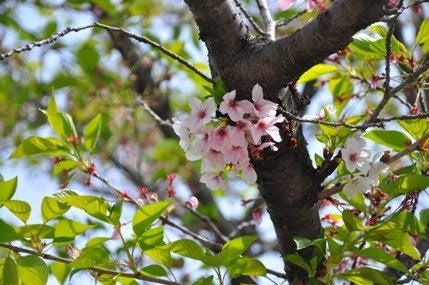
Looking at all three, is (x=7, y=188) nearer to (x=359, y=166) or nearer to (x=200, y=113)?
(x=200, y=113)

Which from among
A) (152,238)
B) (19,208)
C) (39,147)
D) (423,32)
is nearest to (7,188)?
(19,208)

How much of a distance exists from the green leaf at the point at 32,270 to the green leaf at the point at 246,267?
328 mm

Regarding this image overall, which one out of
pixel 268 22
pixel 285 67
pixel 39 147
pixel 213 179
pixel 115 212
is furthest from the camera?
pixel 39 147

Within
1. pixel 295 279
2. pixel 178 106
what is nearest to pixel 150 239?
pixel 295 279

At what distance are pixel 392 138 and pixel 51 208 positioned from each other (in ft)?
2.23

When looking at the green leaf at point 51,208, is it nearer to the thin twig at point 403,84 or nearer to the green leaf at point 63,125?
the green leaf at point 63,125

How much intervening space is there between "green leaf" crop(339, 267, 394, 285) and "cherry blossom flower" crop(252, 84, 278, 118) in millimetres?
326

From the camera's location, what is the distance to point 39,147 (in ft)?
5.53

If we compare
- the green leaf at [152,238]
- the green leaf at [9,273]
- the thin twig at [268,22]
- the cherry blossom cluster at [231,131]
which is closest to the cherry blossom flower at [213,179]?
the cherry blossom cluster at [231,131]

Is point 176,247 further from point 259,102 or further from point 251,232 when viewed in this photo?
point 251,232

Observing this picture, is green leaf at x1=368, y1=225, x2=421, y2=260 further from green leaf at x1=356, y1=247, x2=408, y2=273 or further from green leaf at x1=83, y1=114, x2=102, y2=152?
green leaf at x1=83, y1=114, x2=102, y2=152

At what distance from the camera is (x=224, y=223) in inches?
121

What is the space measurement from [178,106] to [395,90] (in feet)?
9.53

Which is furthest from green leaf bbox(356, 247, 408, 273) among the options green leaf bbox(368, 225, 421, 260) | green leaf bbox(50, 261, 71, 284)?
green leaf bbox(50, 261, 71, 284)
